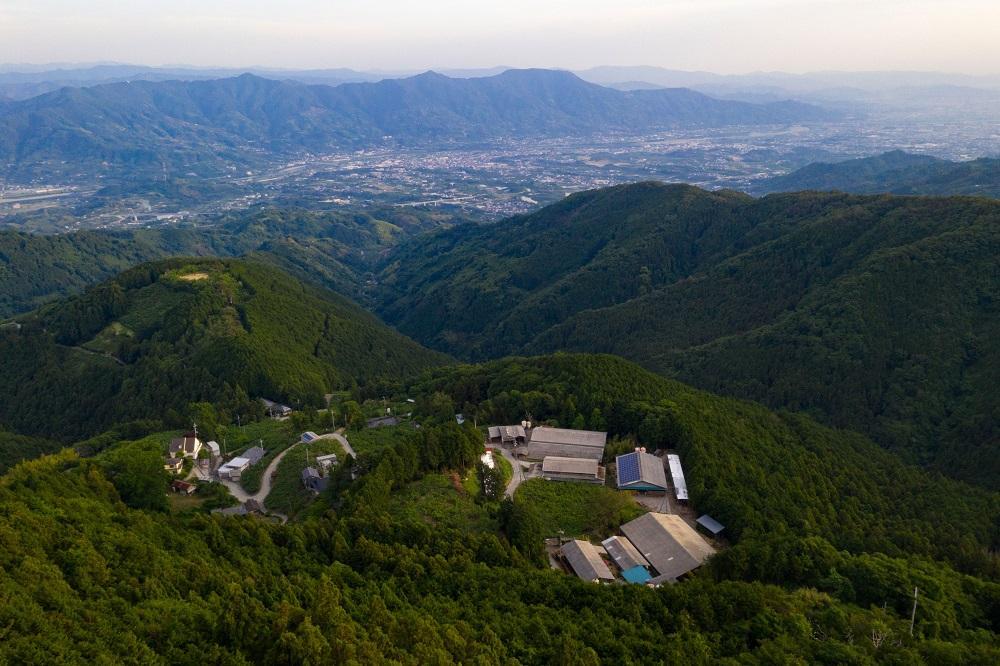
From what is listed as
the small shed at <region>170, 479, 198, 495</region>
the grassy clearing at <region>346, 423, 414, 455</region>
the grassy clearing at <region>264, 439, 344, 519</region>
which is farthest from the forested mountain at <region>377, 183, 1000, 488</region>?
the small shed at <region>170, 479, 198, 495</region>

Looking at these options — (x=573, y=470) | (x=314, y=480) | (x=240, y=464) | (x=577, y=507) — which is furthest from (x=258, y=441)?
(x=577, y=507)

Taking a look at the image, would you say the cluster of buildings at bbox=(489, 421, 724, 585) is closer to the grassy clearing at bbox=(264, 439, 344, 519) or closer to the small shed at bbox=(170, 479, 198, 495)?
the grassy clearing at bbox=(264, 439, 344, 519)

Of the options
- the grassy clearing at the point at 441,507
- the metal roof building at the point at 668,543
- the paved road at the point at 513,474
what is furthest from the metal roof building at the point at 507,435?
the metal roof building at the point at 668,543

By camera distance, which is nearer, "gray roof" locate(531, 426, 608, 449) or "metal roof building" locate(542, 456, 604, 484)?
"metal roof building" locate(542, 456, 604, 484)

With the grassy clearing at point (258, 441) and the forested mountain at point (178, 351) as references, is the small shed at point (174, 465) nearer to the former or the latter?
the grassy clearing at point (258, 441)

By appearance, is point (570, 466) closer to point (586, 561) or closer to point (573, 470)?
point (573, 470)

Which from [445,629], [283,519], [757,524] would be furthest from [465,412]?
[445,629]

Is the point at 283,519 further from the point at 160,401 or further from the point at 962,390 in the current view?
the point at 962,390
